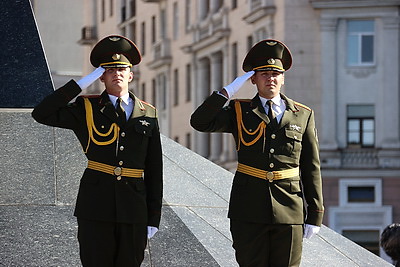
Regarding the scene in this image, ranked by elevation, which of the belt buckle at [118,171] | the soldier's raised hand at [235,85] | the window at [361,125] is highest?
the soldier's raised hand at [235,85]

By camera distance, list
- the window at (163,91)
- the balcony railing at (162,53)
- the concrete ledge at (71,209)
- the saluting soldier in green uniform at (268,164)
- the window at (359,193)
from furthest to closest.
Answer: the window at (163,91)
the balcony railing at (162,53)
the window at (359,193)
the concrete ledge at (71,209)
the saluting soldier in green uniform at (268,164)

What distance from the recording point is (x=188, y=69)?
4922 cm

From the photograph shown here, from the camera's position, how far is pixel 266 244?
7.38 m

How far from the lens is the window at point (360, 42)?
38438mm

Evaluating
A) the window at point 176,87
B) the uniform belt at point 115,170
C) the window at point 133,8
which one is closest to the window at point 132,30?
the window at point 133,8

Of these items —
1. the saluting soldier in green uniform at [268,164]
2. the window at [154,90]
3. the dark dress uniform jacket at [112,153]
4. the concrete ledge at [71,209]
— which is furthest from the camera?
the window at [154,90]

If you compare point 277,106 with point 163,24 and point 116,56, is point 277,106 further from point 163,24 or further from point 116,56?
point 163,24

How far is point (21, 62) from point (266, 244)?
5102mm

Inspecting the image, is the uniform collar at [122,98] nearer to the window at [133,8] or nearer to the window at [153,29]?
the window at [153,29]

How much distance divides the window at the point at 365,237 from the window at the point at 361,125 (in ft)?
8.51

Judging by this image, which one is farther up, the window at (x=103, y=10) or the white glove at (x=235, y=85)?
the window at (x=103, y=10)

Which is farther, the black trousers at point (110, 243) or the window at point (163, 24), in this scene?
the window at point (163, 24)

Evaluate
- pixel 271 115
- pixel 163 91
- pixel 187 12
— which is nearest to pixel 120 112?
pixel 271 115

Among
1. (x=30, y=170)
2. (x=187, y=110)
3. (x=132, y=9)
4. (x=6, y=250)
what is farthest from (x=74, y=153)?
(x=132, y=9)
